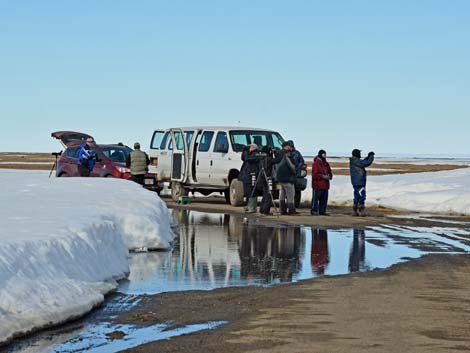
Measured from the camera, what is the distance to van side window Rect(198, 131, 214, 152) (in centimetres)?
2870

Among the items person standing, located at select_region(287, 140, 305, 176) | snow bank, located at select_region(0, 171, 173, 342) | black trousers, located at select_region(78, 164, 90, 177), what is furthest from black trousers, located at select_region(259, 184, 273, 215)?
black trousers, located at select_region(78, 164, 90, 177)

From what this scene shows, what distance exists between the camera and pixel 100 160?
29.9m

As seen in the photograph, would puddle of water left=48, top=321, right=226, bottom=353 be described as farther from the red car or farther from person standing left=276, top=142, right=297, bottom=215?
the red car

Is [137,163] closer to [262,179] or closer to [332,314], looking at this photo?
[262,179]

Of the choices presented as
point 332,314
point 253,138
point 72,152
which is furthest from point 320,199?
point 332,314

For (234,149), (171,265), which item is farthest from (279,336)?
(234,149)

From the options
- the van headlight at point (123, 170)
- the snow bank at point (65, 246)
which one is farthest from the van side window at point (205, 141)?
the snow bank at point (65, 246)

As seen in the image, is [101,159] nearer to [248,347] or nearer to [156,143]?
[156,143]

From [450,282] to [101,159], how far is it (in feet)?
63.1

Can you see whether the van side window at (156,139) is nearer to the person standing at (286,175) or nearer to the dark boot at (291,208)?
the dark boot at (291,208)

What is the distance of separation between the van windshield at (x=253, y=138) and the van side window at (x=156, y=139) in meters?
4.41

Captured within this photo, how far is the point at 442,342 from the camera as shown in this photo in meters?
8.00

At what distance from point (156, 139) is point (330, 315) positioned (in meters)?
23.2

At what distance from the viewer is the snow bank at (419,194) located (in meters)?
28.2
